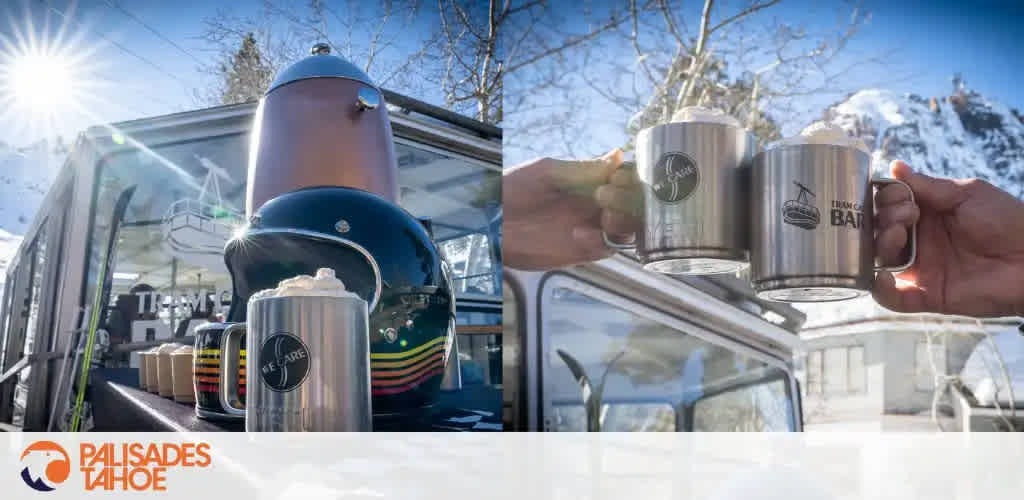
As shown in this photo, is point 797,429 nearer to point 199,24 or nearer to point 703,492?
point 703,492

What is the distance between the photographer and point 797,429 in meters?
2.27

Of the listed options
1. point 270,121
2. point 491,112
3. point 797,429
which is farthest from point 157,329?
point 797,429

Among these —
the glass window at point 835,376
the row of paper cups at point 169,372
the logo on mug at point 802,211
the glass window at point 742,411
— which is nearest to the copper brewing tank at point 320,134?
the row of paper cups at point 169,372

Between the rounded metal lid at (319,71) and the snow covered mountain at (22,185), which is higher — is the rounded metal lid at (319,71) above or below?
above

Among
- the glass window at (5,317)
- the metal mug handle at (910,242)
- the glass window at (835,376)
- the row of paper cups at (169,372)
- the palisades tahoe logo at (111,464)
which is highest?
the metal mug handle at (910,242)

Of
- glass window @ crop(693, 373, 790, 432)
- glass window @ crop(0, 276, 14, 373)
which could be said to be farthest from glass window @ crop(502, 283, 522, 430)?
glass window @ crop(0, 276, 14, 373)

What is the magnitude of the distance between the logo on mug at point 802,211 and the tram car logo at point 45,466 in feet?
4.98

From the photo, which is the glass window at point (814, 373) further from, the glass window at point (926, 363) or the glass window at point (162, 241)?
the glass window at point (162, 241)

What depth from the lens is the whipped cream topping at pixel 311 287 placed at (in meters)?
1.29

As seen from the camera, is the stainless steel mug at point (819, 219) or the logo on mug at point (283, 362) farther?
the stainless steel mug at point (819, 219)

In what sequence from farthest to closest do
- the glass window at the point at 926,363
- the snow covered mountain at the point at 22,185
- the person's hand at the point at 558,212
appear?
the glass window at the point at 926,363, the snow covered mountain at the point at 22,185, the person's hand at the point at 558,212

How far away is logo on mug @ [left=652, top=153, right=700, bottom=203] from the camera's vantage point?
148 cm

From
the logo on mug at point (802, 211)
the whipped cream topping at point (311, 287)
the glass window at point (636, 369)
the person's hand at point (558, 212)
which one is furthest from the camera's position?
the glass window at point (636, 369)

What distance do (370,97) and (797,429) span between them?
1.34 meters
